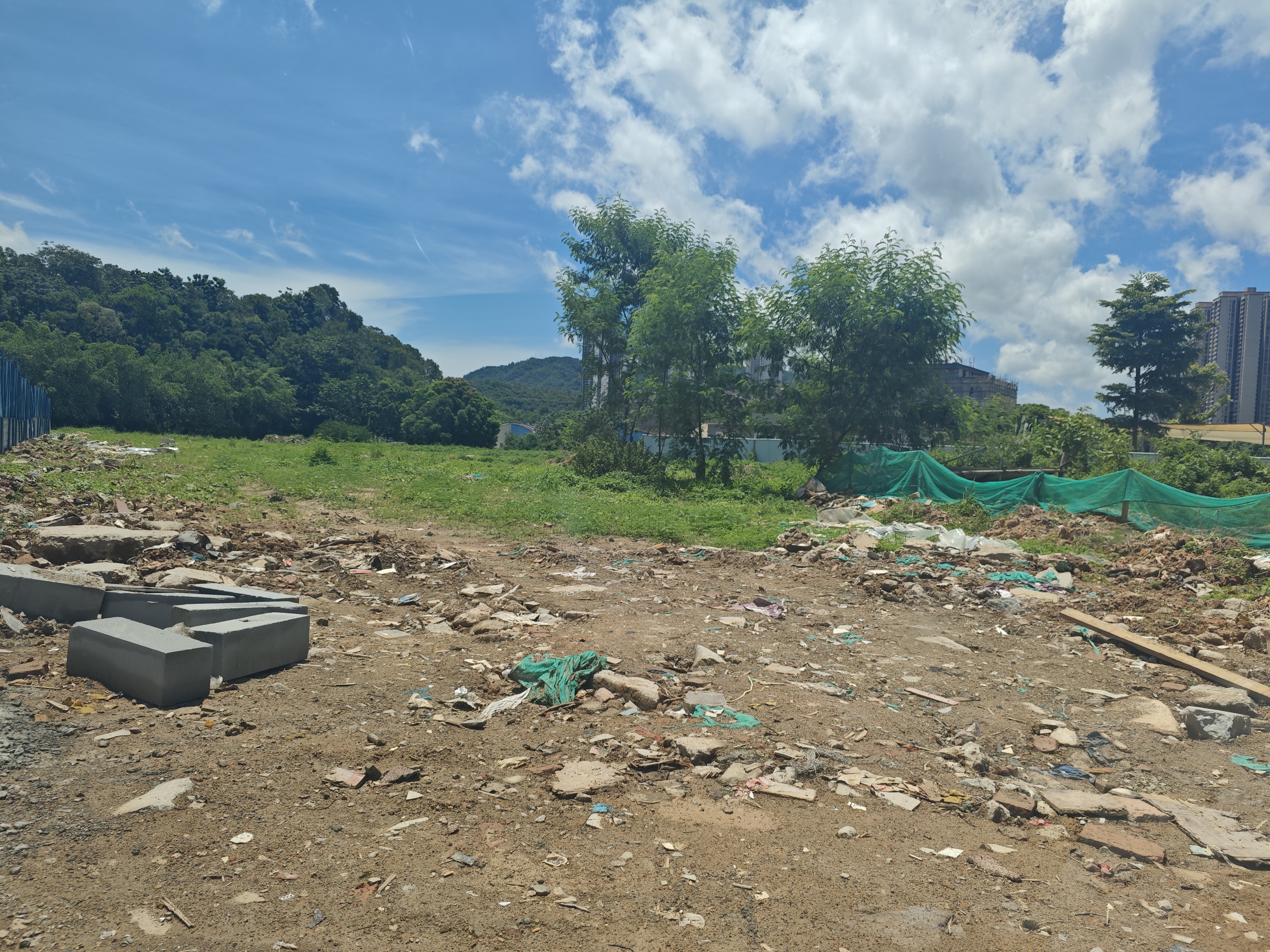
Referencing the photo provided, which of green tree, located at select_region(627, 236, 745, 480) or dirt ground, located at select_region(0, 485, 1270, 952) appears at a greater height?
green tree, located at select_region(627, 236, 745, 480)

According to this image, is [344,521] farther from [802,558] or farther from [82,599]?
[802,558]

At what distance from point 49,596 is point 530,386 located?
3979 inches

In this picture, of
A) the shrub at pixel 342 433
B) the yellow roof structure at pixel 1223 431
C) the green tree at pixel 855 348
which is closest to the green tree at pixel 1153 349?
the yellow roof structure at pixel 1223 431

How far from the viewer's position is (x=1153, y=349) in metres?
28.9

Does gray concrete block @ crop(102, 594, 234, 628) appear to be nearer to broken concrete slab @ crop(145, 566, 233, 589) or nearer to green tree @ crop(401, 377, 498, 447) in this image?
broken concrete slab @ crop(145, 566, 233, 589)

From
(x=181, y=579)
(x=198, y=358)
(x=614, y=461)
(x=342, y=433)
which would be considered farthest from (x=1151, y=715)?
(x=198, y=358)

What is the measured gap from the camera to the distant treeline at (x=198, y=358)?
37.7 meters

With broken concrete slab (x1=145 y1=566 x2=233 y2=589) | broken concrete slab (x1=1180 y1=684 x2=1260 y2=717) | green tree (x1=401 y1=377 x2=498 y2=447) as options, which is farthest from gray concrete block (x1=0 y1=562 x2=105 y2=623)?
green tree (x1=401 y1=377 x2=498 y2=447)

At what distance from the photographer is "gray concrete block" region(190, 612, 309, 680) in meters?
4.04

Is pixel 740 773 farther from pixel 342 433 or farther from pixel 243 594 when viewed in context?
pixel 342 433

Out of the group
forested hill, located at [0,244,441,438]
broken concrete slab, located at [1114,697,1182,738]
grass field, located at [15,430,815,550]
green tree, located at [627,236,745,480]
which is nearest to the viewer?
broken concrete slab, located at [1114,697,1182,738]

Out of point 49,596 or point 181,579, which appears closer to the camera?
point 49,596

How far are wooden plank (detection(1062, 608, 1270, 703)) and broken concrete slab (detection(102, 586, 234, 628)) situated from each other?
6.96 meters

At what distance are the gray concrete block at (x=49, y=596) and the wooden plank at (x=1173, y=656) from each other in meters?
7.82
